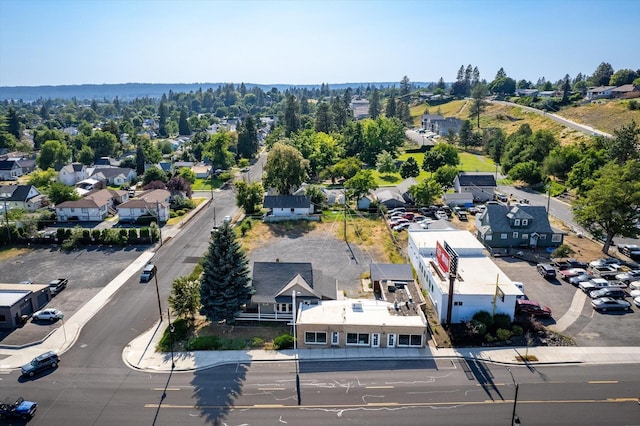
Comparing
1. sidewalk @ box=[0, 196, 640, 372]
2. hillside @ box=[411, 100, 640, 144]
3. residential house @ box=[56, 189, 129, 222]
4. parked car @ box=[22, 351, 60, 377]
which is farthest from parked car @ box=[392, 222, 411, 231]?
hillside @ box=[411, 100, 640, 144]

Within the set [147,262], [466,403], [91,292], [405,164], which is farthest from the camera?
[405,164]

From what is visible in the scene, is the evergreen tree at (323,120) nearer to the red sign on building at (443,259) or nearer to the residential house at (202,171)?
the residential house at (202,171)

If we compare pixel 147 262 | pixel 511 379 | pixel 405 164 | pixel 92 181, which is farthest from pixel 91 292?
pixel 405 164

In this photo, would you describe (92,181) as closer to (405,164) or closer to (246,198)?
(246,198)

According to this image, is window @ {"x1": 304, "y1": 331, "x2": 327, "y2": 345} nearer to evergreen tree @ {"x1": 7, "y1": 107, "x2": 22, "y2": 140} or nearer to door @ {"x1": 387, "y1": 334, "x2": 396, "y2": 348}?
door @ {"x1": 387, "y1": 334, "x2": 396, "y2": 348}

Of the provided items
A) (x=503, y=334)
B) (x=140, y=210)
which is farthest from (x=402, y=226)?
(x=140, y=210)

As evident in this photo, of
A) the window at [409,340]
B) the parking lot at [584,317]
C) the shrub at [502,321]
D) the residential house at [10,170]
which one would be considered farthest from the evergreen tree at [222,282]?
the residential house at [10,170]

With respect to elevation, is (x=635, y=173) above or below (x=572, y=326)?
above
